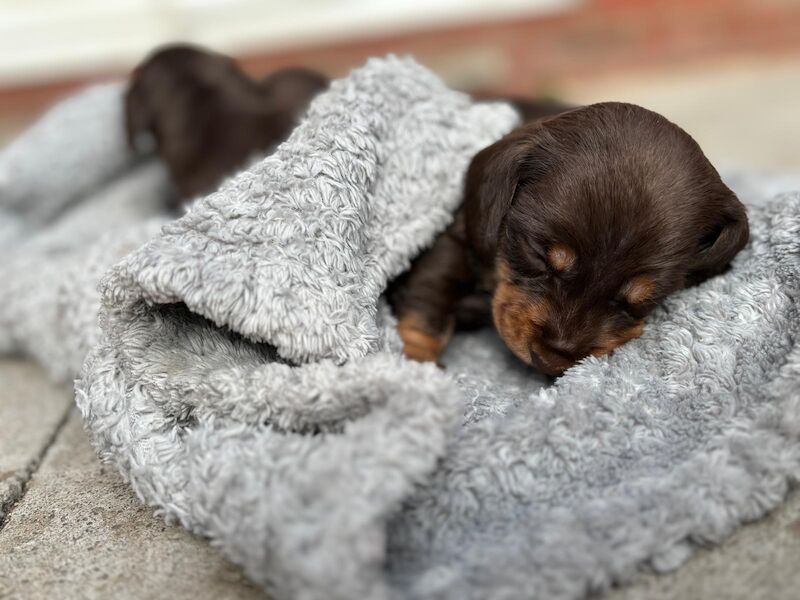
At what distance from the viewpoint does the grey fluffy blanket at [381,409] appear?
1.60 m

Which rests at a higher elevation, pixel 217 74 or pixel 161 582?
pixel 217 74

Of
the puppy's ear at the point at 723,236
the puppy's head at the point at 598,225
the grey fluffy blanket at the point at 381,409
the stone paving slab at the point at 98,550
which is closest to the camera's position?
the grey fluffy blanket at the point at 381,409

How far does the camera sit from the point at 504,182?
2.32 metres

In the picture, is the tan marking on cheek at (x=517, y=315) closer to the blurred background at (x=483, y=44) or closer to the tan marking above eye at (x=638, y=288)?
the tan marking above eye at (x=638, y=288)

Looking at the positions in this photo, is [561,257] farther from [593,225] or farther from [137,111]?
[137,111]

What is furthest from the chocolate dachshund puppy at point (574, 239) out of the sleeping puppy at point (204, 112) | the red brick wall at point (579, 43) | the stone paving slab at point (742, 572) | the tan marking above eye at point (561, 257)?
the red brick wall at point (579, 43)

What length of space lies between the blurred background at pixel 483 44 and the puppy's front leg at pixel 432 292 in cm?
369

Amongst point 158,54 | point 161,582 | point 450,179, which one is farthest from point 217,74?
point 161,582

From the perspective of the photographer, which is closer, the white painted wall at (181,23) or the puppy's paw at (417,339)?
the puppy's paw at (417,339)

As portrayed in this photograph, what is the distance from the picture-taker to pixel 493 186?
7.70 feet

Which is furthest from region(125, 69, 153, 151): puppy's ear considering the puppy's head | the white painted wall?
the white painted wall

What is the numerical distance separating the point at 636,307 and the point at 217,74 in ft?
7.53

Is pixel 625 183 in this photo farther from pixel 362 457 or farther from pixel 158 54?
pixel 158 54

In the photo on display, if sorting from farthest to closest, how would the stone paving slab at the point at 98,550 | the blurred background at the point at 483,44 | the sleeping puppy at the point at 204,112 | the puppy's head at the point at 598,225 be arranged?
the blurred background at the point at 483,44 → the sleeping puppy at the point at 204,112 → the puppy's head at the point at 598,225 → the stone paving slab at the point at 98,550
